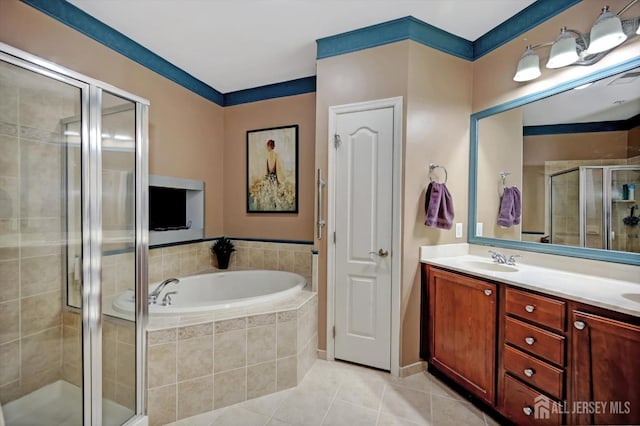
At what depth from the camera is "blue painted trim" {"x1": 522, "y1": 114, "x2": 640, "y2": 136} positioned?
5.01ft

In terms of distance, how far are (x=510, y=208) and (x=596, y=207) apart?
1.67ft

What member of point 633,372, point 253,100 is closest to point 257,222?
point 253,100

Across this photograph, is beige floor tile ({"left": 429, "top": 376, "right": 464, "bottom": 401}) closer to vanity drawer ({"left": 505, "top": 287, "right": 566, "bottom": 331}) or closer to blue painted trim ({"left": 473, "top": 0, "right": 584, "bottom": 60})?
vanity drawer ({"left": 505, "top": 287, "right": 566, "bottom": 331})

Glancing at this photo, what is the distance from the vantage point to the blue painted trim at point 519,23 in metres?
1.78

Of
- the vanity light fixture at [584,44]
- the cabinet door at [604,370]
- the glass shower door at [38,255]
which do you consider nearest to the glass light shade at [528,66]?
the vanity light fixture at [584,44]

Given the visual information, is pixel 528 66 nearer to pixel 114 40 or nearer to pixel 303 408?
pixel 303 408

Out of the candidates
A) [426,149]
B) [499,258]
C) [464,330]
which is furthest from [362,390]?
[426,149]

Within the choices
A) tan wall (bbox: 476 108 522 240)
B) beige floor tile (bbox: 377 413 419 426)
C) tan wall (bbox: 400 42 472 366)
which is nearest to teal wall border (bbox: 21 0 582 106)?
tan wall (bbox: 400 42 472 366)

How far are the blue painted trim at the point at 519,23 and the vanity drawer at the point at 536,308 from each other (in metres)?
1.68

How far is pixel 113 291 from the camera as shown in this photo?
5.10ft

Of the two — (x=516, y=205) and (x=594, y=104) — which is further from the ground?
(x=594, y=104)

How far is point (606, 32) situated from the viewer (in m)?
1.44

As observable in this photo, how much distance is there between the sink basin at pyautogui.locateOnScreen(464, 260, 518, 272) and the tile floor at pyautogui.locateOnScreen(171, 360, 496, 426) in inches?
36.0

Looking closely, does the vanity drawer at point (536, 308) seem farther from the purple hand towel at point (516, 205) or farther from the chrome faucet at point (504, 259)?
the purple hand towel at point (516, 205)
